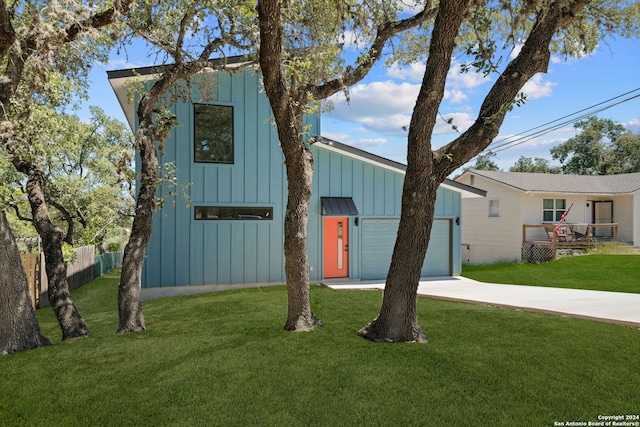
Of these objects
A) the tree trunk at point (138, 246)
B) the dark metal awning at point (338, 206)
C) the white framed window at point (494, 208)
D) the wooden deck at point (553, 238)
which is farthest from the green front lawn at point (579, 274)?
the tree trunk at point (138, 246)

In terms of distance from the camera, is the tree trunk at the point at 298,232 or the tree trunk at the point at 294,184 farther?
the tree trunk at the point at 298,232

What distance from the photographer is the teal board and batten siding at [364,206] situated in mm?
12055

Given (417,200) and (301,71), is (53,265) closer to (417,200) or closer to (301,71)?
(301,71)

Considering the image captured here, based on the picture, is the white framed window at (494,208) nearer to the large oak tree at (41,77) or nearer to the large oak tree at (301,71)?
the large oak tree at (301,71)

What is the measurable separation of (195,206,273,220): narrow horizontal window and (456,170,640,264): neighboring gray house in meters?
11.6

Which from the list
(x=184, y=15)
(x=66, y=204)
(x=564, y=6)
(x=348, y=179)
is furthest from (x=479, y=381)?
(x=66, y=204)

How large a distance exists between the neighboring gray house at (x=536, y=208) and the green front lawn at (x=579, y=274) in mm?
2875

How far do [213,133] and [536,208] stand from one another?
14333 millimetres

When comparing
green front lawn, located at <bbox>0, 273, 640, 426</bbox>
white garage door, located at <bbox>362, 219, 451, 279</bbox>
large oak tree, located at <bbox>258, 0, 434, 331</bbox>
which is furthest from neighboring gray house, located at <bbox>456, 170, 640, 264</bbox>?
large oak tree, located at <bbox>258, 0, 434, 331</bbox>

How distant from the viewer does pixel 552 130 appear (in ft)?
77.9

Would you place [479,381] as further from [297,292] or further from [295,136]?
[295,136]

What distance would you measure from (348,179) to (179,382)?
8798mm

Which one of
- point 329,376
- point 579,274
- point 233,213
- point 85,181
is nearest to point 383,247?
point 233,213

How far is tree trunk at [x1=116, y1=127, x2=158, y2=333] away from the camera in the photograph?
6.75 metres
